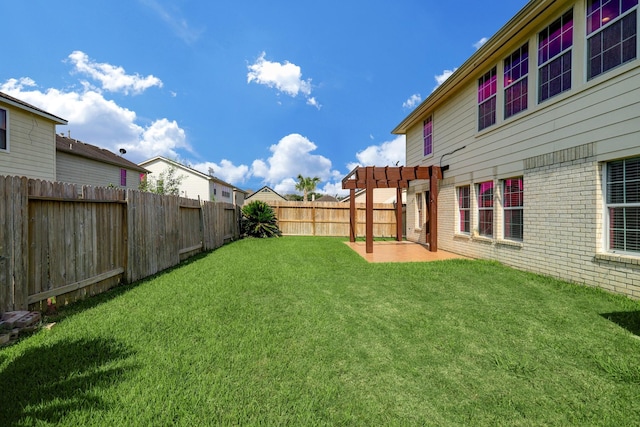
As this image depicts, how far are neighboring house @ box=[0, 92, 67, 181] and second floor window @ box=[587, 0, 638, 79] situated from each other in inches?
620

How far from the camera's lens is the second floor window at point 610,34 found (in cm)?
452

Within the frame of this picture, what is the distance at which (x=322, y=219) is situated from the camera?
16578mm

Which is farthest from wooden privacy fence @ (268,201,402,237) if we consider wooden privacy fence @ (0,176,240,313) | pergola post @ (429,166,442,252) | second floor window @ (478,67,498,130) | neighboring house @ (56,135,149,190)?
neighboring house @ (56,135,149,190)

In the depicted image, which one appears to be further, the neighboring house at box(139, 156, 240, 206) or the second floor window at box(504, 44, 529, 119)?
the neighboring house at box(139, 156, 240, 206)

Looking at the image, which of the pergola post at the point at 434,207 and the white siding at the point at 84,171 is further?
the white siding at the point at 84,171

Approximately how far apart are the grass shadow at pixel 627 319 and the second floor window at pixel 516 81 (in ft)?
15.3

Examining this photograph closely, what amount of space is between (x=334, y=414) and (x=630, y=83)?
629 centimetres

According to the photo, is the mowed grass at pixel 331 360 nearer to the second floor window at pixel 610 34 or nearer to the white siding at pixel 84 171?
the second floor window at pixel 610 34

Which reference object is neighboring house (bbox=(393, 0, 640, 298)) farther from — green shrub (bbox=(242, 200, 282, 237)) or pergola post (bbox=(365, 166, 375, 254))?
green shrub (bbox=(242, 200, 282, 237))

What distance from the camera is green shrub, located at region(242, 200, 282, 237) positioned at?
15.0 metres

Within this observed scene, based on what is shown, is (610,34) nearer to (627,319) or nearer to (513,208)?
(513,208)

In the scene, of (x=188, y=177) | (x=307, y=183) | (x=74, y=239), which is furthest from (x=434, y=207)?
(x=307, y=183)

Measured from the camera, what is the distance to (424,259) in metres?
8.23

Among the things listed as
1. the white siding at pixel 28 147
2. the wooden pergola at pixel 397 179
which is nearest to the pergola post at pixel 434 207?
the wooden pergola at pixel 397 179
